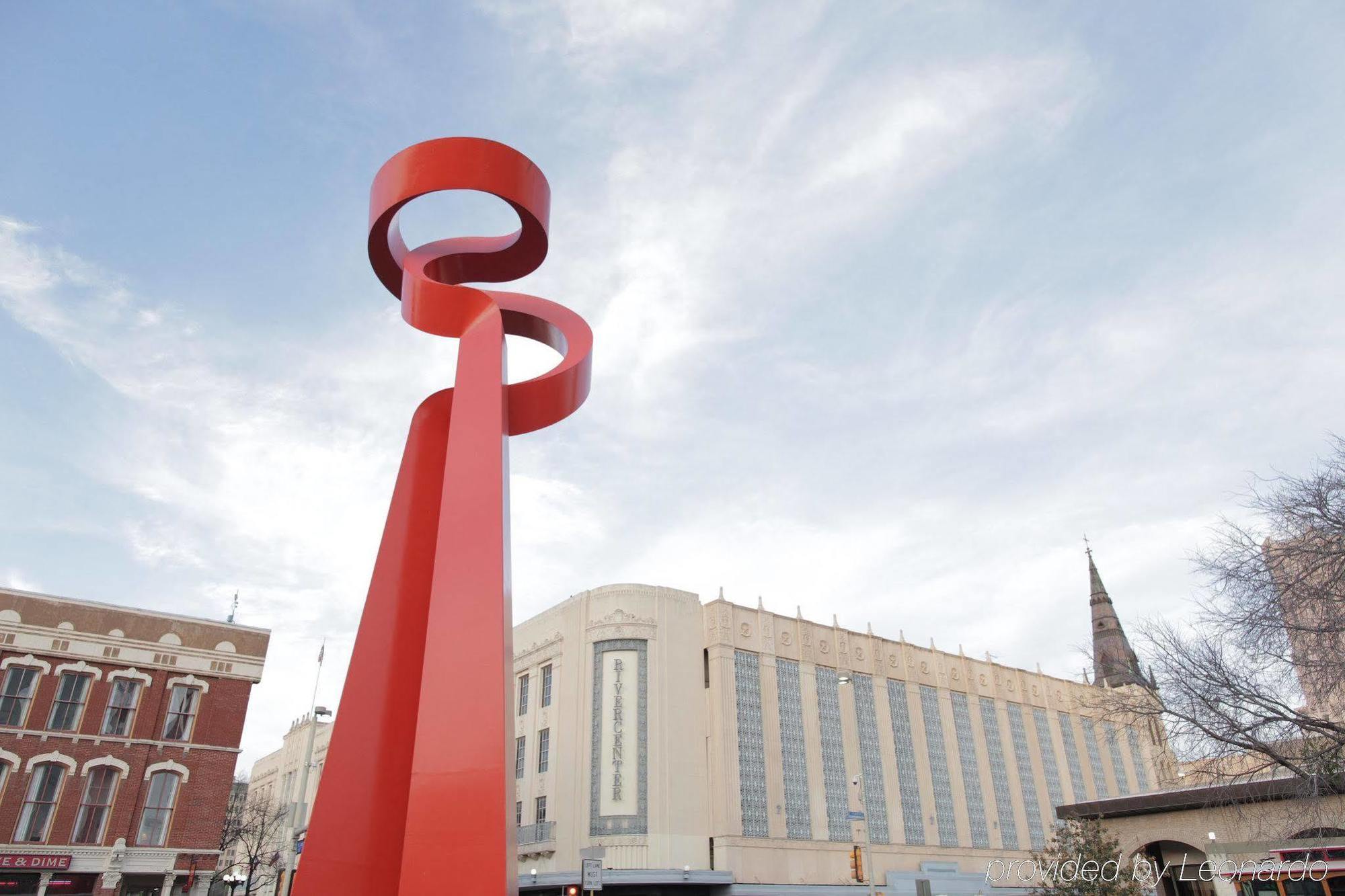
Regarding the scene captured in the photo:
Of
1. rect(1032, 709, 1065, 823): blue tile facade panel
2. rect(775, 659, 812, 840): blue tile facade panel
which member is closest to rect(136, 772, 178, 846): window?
rect(775, 659, 812, 840): blue tile facade panel

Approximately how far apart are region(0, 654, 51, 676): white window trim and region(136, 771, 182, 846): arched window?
5.56 metres

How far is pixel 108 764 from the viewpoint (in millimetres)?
30688

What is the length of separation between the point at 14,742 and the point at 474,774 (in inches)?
1218

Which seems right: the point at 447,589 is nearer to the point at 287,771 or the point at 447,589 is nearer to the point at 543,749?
the point at 543,749

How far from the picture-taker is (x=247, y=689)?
1353 inches

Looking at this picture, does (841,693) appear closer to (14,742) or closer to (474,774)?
(14,742)

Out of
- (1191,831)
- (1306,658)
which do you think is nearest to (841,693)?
(1191,831)

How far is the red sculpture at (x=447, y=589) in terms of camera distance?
837 cm

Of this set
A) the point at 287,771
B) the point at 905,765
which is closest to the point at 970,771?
the point at 905,765

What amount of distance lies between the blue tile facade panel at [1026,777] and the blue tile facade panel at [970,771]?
4.22 metres

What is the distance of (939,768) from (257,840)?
56.4m

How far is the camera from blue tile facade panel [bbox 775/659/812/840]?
4425cm

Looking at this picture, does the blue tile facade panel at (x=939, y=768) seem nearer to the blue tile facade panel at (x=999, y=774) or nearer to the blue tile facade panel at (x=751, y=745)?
the blue tile facade panel at (x=999, y=774)

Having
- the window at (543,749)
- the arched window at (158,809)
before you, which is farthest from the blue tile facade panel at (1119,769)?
the arched window at (158,809)
